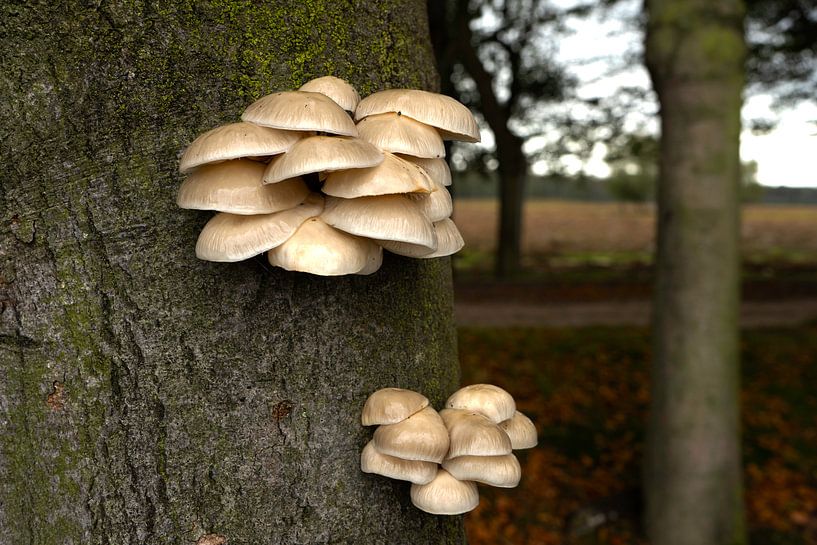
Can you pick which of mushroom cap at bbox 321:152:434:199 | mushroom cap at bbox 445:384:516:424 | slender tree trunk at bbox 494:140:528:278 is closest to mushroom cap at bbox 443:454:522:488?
mushroom cap at bbox 445:384:516:424

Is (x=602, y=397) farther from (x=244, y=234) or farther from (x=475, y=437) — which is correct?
(x=244, y=234)

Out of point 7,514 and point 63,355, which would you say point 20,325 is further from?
point 7,514

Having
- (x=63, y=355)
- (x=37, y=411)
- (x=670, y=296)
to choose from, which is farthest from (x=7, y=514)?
(x=670, y=296)

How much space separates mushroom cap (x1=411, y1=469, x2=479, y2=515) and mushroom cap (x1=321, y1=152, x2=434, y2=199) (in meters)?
0.71

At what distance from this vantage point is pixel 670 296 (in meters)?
4.74

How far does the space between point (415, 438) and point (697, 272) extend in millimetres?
3845

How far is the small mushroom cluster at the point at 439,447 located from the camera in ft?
4.54

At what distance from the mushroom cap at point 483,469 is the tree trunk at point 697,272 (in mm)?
3628

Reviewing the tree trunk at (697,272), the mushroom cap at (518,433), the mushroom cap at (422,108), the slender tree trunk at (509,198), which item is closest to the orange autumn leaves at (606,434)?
the tree trunk at (697,272)

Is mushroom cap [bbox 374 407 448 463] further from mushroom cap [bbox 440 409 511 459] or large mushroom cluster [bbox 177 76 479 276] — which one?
large mushroom cluster [bbox 177 76 479 276]

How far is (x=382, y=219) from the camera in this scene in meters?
1.27

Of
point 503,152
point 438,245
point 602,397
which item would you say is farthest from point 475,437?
point 503,152

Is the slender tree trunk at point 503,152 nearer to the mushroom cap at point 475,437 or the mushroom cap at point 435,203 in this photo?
the mushroom cap at point 435,203

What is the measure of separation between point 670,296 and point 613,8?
1136cm
